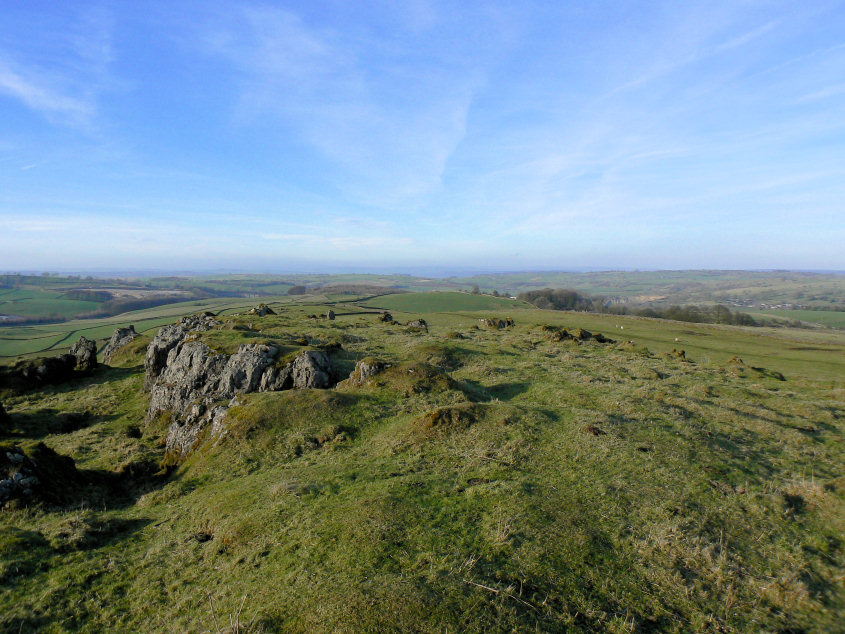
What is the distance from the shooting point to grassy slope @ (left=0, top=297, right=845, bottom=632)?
31.6 feet

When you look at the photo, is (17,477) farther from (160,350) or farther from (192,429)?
(160,350)

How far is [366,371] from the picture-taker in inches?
1126

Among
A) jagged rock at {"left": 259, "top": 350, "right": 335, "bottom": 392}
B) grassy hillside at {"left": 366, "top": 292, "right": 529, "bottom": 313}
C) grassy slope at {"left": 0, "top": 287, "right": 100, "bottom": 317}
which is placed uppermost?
jagged rock at {"left": 259, "top": 350, "right": 335, "bottom": 392}

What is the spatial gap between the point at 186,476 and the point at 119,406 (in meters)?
20.7

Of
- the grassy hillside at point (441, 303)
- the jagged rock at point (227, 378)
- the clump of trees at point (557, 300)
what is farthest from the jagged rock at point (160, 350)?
the clump of trees at point (557, 300)

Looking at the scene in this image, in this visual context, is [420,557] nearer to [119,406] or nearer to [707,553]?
[707,553]

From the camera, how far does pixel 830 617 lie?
9594 mm

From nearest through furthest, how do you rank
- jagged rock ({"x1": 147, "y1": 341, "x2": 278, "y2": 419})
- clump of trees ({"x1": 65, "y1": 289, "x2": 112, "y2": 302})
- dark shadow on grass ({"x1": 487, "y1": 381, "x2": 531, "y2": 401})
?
dark shadow on grass ({"x1": 487, "y1": 381, "x2": 531, "y2": 401}) → jagged rock ({"x1": 147, "y1": 341, "x2": 278, "y2": 419}) → clump of trees ({"x1": 65, "y1": 289, "x2": 112, "y2": 302})

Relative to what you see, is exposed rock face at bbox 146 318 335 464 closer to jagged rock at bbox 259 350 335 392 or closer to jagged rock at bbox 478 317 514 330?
jagged rock at bbox 259 350 335 392

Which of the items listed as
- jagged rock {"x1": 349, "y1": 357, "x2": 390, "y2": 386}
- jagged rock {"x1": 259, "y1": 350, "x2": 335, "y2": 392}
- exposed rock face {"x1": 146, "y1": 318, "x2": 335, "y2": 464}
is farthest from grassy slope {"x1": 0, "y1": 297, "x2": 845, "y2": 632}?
exposed rock face {"x1": 146, "y1": 318, "x2": 335, "y2": 464}

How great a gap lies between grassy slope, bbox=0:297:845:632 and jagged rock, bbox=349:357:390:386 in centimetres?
113

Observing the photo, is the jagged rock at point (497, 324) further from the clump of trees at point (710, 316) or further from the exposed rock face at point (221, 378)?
the clump of trees at point (710, 316)

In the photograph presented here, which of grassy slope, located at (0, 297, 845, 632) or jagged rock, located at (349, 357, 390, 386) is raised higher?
jagged rock, located at (349, 357, 390, 386)

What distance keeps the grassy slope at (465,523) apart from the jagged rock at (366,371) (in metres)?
1.13
